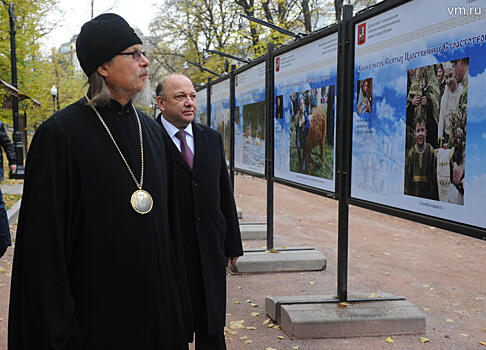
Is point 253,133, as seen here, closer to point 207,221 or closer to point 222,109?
point 222,109

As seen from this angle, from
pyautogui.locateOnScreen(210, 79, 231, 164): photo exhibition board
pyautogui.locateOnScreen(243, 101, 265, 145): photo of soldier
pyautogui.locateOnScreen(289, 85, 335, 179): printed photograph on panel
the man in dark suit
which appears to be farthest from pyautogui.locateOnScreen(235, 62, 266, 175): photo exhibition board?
the man in dark suit

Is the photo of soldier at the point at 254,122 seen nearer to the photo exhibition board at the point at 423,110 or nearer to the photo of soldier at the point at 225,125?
the photo of soldier at the point at 225,125

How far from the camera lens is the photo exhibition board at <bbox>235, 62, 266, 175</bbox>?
689 cm

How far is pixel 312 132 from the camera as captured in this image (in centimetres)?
518

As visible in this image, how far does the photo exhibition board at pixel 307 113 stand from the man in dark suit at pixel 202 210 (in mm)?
1311

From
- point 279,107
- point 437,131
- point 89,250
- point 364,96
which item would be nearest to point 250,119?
point 279,107

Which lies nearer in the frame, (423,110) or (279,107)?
(423,110)

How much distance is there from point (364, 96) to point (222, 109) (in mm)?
5401

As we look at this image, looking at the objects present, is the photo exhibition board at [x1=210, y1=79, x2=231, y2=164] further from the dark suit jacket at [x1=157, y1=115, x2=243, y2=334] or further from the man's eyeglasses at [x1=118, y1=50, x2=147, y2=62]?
the man's eyeglasses at [x1=118, y1=50, x2=147, y2=62]

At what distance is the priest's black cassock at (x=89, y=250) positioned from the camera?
6.61ft

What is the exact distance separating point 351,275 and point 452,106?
3.67m

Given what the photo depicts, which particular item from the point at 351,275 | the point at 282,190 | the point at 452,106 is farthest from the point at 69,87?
the point at 452,106

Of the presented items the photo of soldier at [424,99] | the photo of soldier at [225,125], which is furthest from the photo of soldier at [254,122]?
the photo of soldier at [424,99]

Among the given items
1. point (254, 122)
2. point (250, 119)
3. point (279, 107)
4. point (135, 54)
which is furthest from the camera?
point (250, 119)
